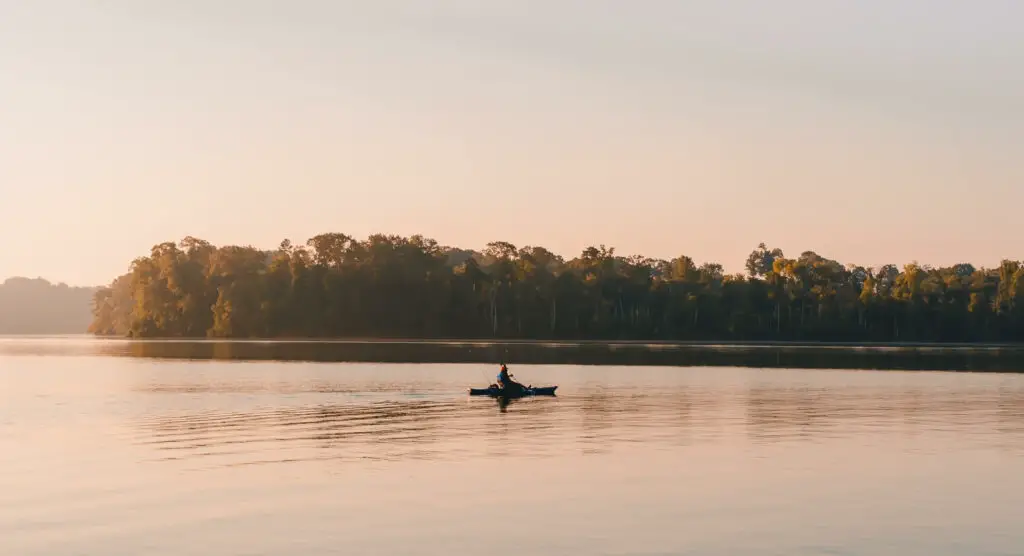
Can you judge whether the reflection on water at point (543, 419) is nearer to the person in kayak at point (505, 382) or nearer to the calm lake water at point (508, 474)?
the calm lake water at point (508, 474)

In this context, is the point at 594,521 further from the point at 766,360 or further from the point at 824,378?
the point at 766,360

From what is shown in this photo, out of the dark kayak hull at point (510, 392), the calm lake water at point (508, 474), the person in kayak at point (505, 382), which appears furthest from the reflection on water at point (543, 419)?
the person in kayak at point (505, 382)

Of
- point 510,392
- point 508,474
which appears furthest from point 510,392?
point 508,474

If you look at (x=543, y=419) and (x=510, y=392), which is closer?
(x=543, y=419)

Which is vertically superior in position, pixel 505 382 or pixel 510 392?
pixel 505 382

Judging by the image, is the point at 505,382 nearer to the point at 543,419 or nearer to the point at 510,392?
the point at 510,392

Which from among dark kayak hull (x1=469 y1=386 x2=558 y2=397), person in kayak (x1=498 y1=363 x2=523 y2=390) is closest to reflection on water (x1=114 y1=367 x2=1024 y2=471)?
dark kayak hull (x1=469 y1=386 x2=558 y2=397)

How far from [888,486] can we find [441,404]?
3618cm

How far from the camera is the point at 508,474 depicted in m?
39.3

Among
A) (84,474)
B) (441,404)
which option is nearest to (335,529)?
(84,474)

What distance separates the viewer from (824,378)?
100000mm

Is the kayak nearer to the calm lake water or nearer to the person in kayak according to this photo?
the person in kayak

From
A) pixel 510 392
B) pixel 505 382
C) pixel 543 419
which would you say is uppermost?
pixel 505 382

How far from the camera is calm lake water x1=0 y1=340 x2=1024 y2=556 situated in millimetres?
28969
